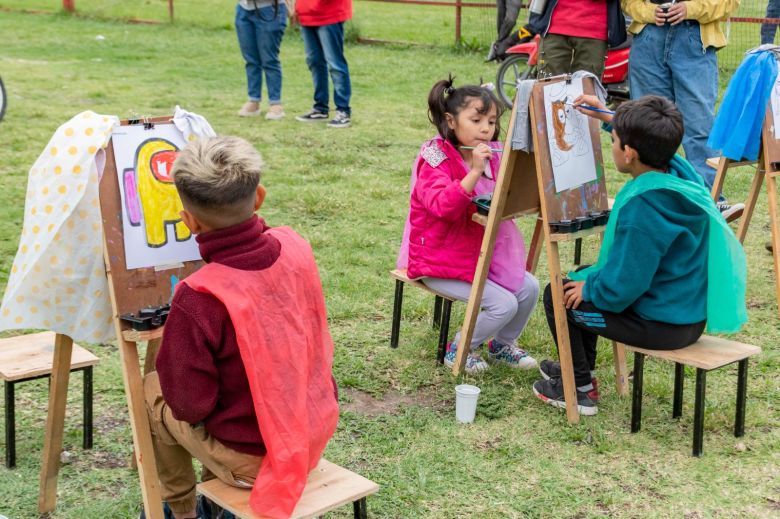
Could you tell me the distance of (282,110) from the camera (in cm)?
980

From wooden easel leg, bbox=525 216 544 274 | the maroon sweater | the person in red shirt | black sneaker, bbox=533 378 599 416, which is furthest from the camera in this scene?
the person in red shirt

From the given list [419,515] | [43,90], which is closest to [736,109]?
[419,515]

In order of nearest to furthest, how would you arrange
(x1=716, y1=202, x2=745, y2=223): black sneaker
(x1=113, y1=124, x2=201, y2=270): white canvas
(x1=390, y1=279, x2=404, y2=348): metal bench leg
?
(x1=113, y1=124, x2=201, y2=270): white canvas < (x1=390, y1=279, x2=404, y2=348): metal bench leg < (x1=716, y1=202, x2=745, y2=223): black sneaker

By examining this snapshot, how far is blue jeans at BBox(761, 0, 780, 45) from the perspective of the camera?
1052 centimetres

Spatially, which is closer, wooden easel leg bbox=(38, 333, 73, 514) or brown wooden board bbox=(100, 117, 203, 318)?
brown wooden board bbox=(100, 117, 203, 318)

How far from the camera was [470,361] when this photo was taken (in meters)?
4.48

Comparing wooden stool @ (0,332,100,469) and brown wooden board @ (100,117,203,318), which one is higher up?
brown wooden board @ (100,117,203,318)

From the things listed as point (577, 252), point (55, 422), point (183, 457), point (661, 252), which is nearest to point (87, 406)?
point (55, 422)

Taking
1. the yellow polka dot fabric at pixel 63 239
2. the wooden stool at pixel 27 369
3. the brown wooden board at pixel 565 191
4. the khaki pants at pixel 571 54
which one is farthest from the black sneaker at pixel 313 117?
the yellow polka dot fabric at pixel 63 239

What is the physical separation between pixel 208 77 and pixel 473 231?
323 inches

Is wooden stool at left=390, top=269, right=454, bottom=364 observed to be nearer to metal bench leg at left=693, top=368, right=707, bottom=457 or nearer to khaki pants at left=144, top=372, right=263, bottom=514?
metal bench leg at left=693, top=368, right=707, bottom=457

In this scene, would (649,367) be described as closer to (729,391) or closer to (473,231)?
(729,391)

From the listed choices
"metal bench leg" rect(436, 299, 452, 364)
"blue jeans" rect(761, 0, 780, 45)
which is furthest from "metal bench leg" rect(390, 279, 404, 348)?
"blue jeans" rect(761, 0, 780, 45)

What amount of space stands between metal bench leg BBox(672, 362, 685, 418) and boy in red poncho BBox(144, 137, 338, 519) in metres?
1.81
